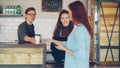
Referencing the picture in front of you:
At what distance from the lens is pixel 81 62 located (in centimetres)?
251

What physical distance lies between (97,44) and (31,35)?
4055 millimetres

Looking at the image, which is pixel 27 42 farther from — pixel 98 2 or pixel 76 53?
pixel 98 2

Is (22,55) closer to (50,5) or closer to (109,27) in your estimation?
(50,5)

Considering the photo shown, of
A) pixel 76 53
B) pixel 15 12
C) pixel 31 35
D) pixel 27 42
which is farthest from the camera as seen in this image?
pixel 15 12

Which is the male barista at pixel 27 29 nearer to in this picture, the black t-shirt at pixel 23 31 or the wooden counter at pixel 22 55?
the black t-shirt at pixel 23 31

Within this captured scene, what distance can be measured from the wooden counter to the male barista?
25 cm

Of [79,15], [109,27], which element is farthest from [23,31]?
[109,27]

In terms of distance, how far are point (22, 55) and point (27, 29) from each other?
55 cm

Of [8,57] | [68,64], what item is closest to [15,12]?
[8,57]

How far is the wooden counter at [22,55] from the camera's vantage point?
3078 millimetres

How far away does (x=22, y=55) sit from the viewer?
310cm

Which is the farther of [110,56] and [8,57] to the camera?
[110,56]

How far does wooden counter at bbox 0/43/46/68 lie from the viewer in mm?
3078

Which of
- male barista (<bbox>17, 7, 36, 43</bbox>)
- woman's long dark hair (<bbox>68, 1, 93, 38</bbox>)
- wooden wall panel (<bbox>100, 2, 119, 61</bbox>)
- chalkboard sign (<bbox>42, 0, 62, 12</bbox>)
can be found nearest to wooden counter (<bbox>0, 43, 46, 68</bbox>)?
male barista (<bbox>17, 7, 36, 43</bbox>)
